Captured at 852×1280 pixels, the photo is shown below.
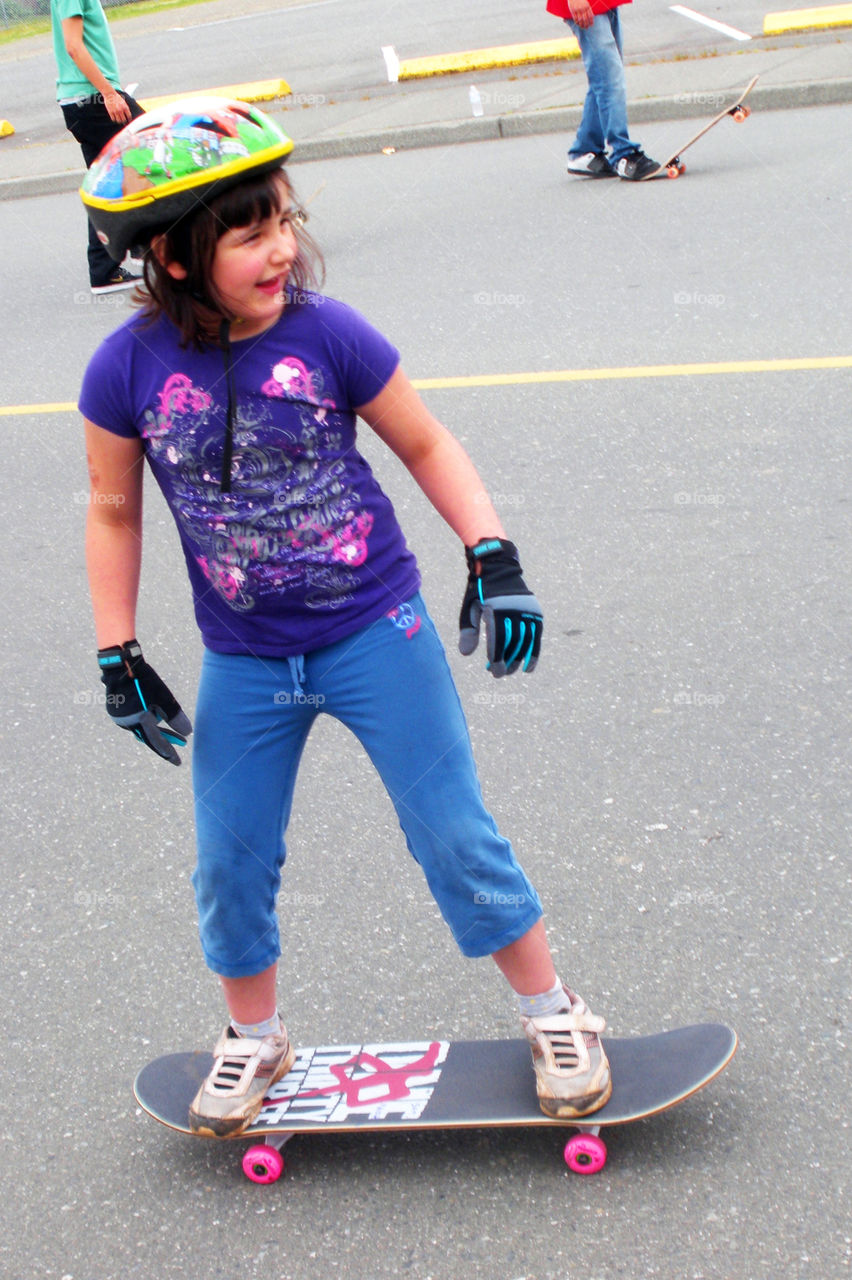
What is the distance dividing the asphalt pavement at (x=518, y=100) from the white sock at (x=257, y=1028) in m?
9.04

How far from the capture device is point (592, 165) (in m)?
8.79

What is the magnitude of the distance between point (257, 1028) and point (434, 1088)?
344 millimetres

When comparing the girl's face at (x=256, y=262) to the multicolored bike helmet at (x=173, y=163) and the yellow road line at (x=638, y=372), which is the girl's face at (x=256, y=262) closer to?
the multicolored bike helmet at (x=173, y=163)

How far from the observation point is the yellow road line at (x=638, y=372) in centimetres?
541

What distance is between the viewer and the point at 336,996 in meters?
2.72

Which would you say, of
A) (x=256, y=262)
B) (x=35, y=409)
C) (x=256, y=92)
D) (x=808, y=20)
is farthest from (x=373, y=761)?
(x=256, y=92)

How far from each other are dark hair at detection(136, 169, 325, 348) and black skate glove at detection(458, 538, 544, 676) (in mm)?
547

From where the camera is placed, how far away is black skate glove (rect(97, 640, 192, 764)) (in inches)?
86.4

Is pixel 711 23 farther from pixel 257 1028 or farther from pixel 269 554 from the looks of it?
pixel 257 1028

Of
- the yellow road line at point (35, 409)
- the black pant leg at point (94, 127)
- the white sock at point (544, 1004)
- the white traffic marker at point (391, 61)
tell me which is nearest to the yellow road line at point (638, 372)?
the yellow road line at point (35, 409)

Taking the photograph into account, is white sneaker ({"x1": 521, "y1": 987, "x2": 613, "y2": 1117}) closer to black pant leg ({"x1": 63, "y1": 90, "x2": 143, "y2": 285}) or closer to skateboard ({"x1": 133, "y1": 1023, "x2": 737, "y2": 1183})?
skateboard ({"x1": 133, "y1": 1023, "x2": 737, "y2": 1183})

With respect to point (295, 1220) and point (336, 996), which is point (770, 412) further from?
point (295, 1220)

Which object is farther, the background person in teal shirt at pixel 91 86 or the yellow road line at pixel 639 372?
the background person in teal shirt at pixel 91 86

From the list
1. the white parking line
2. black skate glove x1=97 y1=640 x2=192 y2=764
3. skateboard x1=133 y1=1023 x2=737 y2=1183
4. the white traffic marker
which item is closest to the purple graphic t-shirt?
black skate glove x1=97 y1=640 x2=192 y2=764
